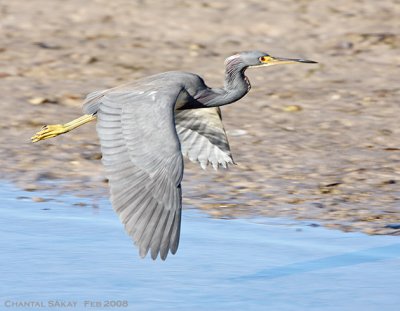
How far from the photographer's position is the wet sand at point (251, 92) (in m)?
8.45

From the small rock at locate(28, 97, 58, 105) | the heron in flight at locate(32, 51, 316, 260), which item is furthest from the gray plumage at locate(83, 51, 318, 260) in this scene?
the small rock at locate(28, 97, 58, 105)

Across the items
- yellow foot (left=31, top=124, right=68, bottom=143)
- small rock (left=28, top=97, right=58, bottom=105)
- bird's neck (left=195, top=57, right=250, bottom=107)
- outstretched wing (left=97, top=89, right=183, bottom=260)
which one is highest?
outstretched wing (left=97, top=89, right=183, bottom=260)

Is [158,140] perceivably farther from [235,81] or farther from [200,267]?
[235,81]

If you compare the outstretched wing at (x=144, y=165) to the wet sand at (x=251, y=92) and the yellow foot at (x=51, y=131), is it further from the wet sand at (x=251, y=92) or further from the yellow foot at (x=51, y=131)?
the wet sand at (x=251, y=92)

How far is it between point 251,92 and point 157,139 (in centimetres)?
466

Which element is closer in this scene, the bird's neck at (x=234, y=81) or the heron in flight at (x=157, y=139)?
the heron in flight at (x=157, y=139)

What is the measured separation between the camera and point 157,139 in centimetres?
650

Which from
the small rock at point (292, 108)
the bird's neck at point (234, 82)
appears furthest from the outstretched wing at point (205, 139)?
the small rock at point (292, 108)

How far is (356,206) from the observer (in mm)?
8047

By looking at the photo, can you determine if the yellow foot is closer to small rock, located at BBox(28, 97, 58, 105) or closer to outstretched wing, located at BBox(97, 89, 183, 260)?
outstretched wing, located at BBox(97, 89, 183, 260)

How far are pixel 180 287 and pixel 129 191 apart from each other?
0.57m

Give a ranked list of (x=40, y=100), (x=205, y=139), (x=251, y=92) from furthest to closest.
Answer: (x=251, y=92)
(x=40, y=100)
(x=205, y=139)

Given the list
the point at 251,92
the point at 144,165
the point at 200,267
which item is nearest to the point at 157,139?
the point at 144,165

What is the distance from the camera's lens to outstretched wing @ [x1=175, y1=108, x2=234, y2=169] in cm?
774
